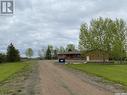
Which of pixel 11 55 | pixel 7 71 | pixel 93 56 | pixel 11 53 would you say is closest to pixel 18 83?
pixel 7 71

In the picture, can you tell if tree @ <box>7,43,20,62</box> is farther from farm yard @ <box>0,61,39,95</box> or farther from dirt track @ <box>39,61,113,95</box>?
dirt track @ <box>39,61,113,95</box>

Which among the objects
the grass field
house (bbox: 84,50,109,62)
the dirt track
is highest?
house (bbox: 84,50,109,62)

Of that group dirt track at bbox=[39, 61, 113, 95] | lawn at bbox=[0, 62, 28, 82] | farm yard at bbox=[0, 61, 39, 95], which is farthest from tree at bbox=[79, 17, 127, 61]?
dirt track at bbox=[39, 61, 113, 95]

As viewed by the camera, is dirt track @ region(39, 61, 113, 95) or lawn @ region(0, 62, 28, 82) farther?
lawn @ region(0, 62, 28, 82)

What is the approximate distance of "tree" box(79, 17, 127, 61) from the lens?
3163 inches

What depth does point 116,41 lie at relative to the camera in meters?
80.8

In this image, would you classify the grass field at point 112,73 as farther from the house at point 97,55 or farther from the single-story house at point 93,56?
the single-story house at point 93,56

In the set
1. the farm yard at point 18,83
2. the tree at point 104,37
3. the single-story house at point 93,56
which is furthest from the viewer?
the single-story house at point 93,56

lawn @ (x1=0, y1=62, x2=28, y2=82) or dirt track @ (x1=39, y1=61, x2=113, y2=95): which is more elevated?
lawn @ (x1=0, y1=62, x2=28, y2=82)

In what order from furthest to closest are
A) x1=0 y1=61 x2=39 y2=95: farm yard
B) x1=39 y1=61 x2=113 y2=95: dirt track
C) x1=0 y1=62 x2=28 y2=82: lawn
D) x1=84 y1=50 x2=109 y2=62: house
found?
x1=84 y1=50 x2=109 y2=62: house → x1=0 y1=62 x2=28 y2=82: lawn → x1=0 y1=61 x2=39 y2=95: farm yard → x1=39 y1=61 x2=113 y2=95: dirt track

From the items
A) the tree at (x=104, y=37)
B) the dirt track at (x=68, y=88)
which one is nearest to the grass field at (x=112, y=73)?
the dirt track at (x=68, y=88)

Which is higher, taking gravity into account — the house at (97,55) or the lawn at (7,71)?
the house at (97,55)

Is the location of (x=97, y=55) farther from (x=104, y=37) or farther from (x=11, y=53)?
(x=11, y=53)

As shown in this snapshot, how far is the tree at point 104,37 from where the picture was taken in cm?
8034
